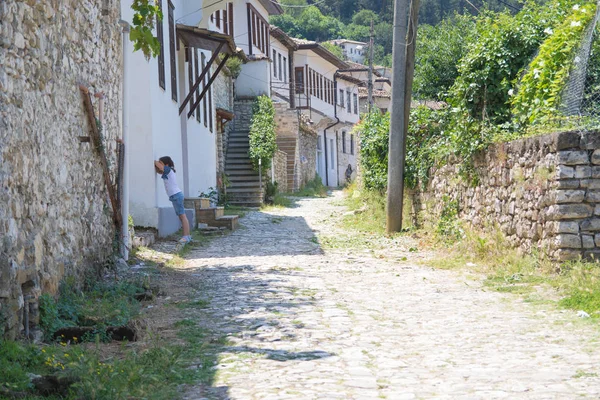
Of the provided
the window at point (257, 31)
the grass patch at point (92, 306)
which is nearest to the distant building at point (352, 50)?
the window at point (257, 31)

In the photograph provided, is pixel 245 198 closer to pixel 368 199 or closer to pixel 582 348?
pixel 368 199

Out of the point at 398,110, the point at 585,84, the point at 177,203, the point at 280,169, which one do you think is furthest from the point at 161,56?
the point at 280,169

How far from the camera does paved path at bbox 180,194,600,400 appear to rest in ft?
15.3

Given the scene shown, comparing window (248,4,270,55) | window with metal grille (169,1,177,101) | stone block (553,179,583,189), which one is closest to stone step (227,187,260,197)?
window with metal grille (169,1,177,101)

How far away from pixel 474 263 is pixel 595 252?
2111 mm

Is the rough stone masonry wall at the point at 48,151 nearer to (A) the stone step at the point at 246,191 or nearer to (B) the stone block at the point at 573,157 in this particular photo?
(B) the stone block at the point at 573,157

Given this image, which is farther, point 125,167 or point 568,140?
point 125,167

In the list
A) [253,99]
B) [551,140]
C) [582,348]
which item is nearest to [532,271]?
[551,140]

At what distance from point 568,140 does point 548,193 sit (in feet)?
2.11

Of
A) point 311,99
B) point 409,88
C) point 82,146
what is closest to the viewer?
point 82,146

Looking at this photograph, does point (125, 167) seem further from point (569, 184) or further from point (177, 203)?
point (569, 184)

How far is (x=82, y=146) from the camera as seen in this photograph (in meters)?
8.58

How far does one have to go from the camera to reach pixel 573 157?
8.68 metres

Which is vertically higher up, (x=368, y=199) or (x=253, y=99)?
(x=253, y=99)
